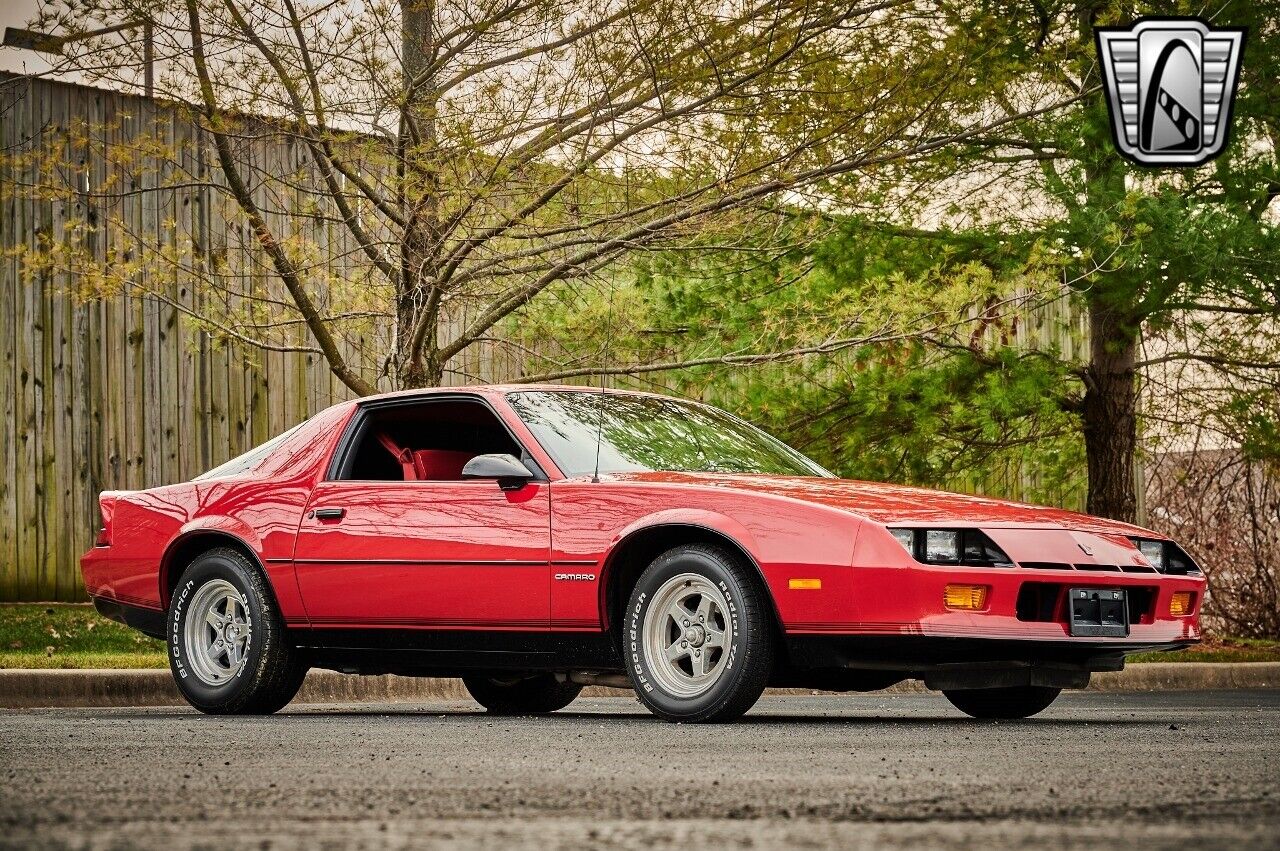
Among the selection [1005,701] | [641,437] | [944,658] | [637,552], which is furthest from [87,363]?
[944,658]

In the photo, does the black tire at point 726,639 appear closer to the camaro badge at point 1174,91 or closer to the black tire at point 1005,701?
the black tire at point 1005,701

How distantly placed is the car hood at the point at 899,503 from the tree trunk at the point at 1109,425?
250 inches

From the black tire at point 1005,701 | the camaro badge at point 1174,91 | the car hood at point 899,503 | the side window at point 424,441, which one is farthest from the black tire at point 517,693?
the camaro badge at point 1174,91

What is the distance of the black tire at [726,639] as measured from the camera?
6.75 meters

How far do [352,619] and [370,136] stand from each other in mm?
3758

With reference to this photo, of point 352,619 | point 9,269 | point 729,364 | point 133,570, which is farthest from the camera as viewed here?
point 9,269

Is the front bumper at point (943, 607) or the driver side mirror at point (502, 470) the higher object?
the driver side mirror at point (502, 470)

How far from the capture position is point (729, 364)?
11594 millimetres

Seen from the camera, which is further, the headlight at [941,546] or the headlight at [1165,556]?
the headlight at [1165,556]

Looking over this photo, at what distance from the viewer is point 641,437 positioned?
797 cm

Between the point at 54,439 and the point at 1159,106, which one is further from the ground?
the point at 1159,106

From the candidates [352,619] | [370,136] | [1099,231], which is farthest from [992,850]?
[1099,231]

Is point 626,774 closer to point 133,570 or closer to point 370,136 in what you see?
point 133,570

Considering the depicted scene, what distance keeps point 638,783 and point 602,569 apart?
2617 millimetres
